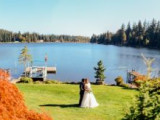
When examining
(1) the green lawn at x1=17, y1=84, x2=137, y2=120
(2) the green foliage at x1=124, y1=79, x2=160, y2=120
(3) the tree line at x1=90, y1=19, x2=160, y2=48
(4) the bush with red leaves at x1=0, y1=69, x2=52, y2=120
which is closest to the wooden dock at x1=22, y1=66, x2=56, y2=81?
(1) the green lawn at x1=17, y1=84, x2=137, y2=120

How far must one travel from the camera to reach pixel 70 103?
2378cm

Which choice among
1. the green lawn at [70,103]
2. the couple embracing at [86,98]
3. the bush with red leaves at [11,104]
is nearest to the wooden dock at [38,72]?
the green lawn at [70,103]

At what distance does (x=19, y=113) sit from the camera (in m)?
6.28

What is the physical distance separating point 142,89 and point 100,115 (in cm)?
825

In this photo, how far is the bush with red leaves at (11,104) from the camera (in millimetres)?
5896

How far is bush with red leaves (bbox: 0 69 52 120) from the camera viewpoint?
5.90m

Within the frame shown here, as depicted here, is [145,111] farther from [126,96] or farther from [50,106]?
[126,96]

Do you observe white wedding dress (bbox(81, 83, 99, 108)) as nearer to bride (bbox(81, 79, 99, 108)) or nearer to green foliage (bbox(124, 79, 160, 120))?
bride (bbox(81, 79, 99, 108))

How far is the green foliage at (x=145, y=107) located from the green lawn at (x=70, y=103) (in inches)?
104

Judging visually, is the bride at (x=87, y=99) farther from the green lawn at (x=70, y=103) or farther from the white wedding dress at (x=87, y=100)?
the green lawn at (x=70, y=103)

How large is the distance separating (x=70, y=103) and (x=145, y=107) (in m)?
12.6

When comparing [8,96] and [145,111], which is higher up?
[8,96]

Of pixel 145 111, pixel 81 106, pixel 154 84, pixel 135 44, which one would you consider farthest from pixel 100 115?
pixel 135 44

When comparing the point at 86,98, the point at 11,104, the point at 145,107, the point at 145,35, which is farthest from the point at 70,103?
the point at 145,35
